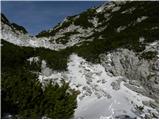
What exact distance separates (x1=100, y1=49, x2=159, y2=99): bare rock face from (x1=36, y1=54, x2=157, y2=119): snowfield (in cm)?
39

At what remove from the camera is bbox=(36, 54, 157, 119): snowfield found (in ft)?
55.4

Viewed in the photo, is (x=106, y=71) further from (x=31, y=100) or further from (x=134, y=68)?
(x=31, y=100)

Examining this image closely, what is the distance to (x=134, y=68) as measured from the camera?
20984mm

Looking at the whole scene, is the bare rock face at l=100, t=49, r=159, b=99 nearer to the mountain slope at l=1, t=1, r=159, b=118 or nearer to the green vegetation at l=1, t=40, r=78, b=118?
the mountain slope at l=1, t=1, r=159, b=118

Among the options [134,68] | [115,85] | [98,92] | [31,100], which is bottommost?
[31,100]

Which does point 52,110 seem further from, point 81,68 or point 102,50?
point 102,50

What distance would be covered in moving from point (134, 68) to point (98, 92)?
3.10m

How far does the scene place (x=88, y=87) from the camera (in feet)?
63.6

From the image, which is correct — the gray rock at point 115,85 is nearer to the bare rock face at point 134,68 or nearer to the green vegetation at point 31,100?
the bare rock face at point 134,68

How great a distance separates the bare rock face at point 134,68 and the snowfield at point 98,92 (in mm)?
389

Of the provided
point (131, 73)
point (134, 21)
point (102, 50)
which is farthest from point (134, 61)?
point (134, 21)

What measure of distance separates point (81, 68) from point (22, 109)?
339 inches

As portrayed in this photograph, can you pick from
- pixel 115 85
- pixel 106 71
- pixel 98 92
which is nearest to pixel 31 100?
pixel 98 92

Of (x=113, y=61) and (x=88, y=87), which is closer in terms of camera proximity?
(x=88, y=87)
